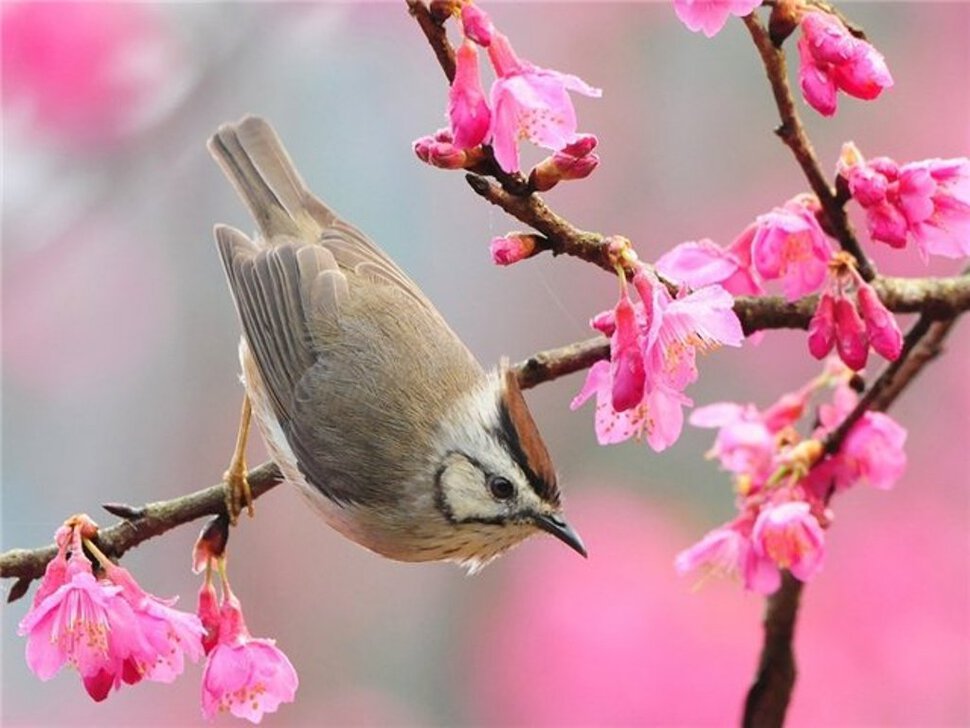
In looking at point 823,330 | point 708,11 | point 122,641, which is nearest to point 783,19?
point 708,11

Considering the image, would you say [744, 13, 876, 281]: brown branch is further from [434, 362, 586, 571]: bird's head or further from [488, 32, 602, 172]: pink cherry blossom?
[434, 362, 586, 571]: bird's head

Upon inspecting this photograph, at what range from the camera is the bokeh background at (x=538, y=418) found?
2.76 meters

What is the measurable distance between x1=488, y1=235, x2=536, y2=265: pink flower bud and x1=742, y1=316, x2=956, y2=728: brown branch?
0.50m

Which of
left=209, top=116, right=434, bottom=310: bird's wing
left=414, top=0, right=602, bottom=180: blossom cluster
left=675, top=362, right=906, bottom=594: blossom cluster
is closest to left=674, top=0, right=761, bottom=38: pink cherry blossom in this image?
left=414, top=0, right=602, bottom=180: blossom cluster

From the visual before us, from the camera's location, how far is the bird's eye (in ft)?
4.76

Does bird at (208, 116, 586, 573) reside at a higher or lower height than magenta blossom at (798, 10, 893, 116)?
lower

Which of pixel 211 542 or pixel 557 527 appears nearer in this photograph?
pixel 211 542

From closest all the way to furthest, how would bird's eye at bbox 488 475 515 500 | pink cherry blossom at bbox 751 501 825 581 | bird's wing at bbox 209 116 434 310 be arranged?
pink cherry blossom at bbox 751 501 825 581 → bird's eye at bbox 488 475 515 500 → bird's wing at bbox 209 116 434 310

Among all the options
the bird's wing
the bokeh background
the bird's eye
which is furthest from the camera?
the bokeh background

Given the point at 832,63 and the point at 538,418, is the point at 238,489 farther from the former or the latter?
the point at 538,418

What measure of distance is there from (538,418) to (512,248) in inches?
70.7

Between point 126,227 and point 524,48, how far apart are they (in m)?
0.98

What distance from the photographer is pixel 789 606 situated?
1.52 m

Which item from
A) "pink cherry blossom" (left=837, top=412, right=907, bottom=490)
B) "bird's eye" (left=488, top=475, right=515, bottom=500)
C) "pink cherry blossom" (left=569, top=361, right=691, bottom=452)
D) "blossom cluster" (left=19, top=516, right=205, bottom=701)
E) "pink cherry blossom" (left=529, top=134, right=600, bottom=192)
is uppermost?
"pink cherry blossom" (left=529, top=134, right=600, bottom=192)
